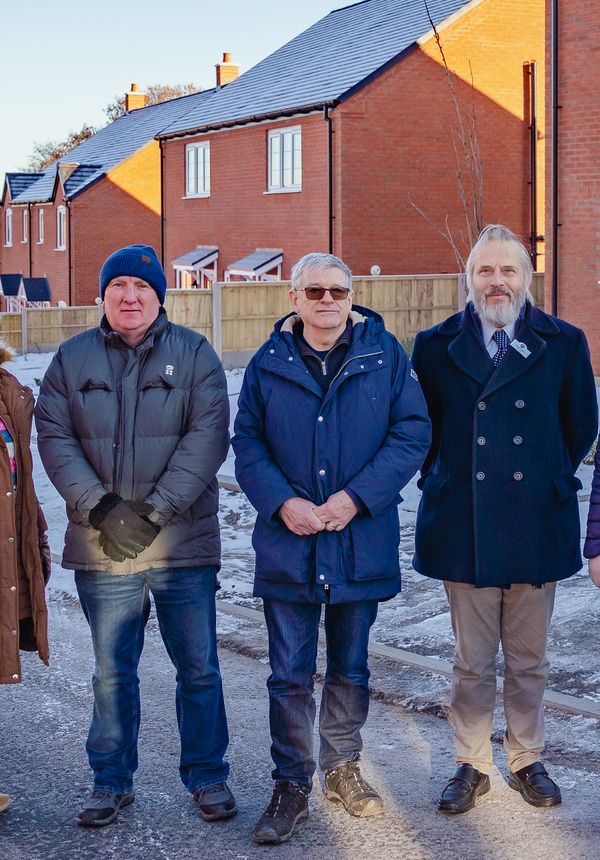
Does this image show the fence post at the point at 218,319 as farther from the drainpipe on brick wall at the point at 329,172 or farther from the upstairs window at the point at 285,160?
the upstairs window at the point at 285,160

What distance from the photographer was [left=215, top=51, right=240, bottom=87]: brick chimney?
137 ft

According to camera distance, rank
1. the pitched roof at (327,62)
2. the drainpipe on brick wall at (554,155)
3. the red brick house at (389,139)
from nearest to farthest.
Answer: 1. the drainpipe on brick wall at (554,155)
2. the red brick house at (389,139)
3. the pitched roof at (327,62)

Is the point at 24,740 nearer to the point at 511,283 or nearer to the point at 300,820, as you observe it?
the point at 300,820

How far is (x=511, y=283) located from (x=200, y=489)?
4.52 ft

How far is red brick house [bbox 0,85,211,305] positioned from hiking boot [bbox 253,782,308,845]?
35.5 metres

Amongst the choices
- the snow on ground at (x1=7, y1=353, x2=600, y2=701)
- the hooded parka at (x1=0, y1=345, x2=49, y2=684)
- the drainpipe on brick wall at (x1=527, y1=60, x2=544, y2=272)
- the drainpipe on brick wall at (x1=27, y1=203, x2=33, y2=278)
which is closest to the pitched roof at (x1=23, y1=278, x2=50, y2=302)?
the drainpipe on brick wall at (x1=27, y1=203, x2=33, y2=278)

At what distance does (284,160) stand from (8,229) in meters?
25.6

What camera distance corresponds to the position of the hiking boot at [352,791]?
4371 mm

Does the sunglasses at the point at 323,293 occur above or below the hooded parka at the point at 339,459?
above

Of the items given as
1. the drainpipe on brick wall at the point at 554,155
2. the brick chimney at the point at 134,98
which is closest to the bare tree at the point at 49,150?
the brick chimney at the point at 134,98

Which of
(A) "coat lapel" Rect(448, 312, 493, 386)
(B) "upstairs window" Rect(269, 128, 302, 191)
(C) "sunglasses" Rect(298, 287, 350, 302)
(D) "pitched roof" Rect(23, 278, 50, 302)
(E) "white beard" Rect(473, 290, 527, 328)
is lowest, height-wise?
(A) "coat lapel" Rect(448, 312, 493, 386)

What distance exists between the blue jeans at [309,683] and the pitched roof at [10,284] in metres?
45.0

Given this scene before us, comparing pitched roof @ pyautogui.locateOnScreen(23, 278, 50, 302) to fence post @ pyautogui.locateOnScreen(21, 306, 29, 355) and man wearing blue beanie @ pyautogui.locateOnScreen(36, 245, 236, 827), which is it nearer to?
fence post @ pyautogui.locateOnScreen(21, 306, 29, 355)

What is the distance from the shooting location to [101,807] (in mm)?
4371
